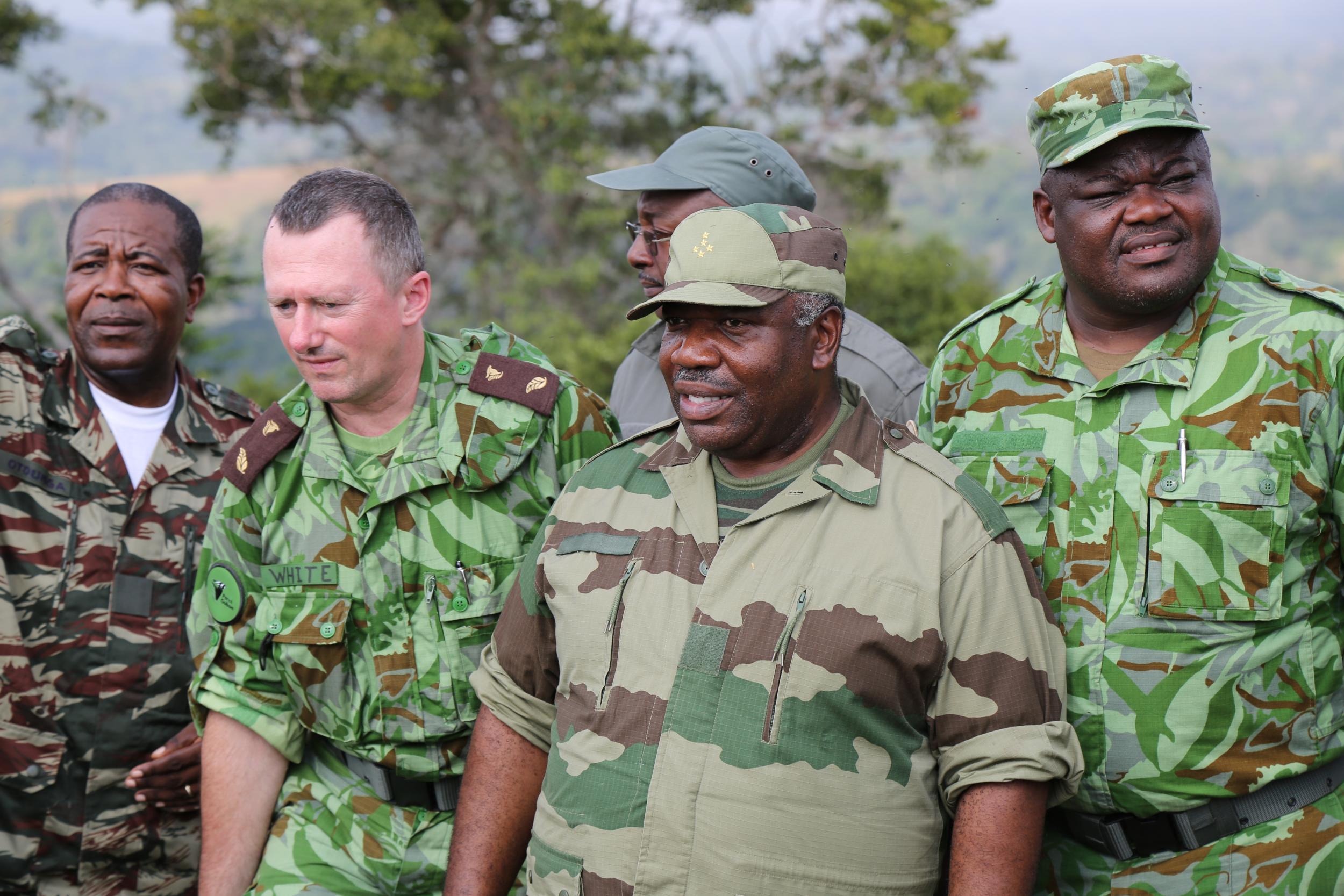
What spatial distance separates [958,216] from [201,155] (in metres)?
34.0

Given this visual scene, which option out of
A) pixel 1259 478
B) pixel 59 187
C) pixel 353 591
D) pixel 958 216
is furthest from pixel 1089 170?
pixel 958 216

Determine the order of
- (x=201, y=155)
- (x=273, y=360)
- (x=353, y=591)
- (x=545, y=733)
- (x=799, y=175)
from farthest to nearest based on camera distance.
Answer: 1. (x=201, y=155)
2. (x=273, y=360)
3. (x=799, y=175)
4. (x=353, y=591)
5. (x=545, y=733)

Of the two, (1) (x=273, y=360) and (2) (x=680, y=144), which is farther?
(1) (x=273, y=360)

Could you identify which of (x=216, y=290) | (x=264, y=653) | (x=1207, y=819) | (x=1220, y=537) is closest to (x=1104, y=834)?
(x=1207, y=819)

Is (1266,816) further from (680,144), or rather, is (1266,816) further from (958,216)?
(958,216)

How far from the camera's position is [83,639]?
374cm

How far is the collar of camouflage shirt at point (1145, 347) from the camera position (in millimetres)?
2725

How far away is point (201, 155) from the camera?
54.8 m

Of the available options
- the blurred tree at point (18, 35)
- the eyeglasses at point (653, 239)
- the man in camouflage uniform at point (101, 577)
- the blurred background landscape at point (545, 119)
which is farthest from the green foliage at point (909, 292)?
the man in camouflage uniform at point (101, 577)

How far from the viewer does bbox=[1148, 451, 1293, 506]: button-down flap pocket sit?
258 centimetres

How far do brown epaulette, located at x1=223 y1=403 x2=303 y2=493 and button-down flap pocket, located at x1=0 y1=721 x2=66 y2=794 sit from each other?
1089mm

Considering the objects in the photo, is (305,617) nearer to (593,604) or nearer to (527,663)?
(527,663)

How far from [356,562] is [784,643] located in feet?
4.33

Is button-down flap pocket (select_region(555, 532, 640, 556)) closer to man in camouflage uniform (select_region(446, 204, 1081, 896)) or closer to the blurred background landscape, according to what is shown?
Result: man in camouflage uniform (select_region(446, 204, 1081, 896))
